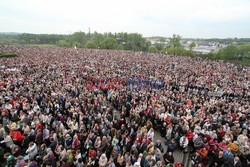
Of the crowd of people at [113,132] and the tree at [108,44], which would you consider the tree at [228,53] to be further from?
the crowd of people at [113,132]

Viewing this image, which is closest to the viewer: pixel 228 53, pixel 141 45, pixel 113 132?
pixel 113 132

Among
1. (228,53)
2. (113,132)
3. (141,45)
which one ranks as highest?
(141,45)

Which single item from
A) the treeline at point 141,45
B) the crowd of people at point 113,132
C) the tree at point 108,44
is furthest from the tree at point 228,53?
the crowd of people at point 113,132

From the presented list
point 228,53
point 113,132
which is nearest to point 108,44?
point 228,53

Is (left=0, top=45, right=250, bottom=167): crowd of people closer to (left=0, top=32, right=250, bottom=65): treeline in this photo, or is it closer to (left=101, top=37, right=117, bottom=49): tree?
(left=0, top=32, right=250, bottom=65): treeline

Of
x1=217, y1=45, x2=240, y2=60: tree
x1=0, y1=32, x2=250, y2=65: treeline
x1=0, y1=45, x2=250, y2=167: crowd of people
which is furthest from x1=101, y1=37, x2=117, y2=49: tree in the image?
x1=0, y1=45, x2=250, y2=167: crowd of people

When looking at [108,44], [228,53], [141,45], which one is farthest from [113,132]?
[141,45]

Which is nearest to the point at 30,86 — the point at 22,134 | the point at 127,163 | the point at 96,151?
the point at 22,134

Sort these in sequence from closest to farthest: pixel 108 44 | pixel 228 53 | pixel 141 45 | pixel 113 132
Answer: pixel 113 132 → pixel 228 53 → pixel 108 44 → pixel 141 45

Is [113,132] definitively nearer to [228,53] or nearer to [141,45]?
[228,53]

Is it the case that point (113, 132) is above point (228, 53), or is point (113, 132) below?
below

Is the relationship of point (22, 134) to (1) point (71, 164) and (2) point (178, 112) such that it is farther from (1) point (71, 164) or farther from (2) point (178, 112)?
(2) point (178, 112)

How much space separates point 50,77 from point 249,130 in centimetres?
1671

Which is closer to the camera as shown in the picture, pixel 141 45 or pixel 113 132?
pixel 113 132
